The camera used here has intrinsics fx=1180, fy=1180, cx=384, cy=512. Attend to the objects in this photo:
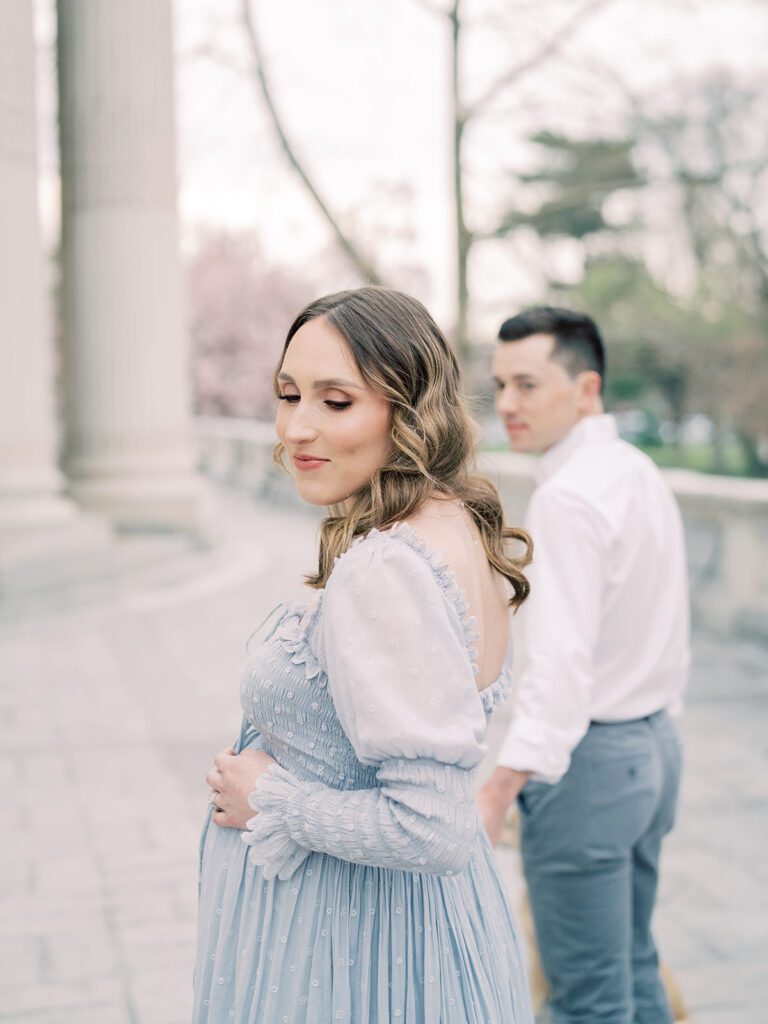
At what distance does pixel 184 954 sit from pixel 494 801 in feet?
5.88

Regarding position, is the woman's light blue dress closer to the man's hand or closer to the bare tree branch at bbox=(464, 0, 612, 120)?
the man's hand

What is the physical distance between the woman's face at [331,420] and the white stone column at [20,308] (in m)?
8.75

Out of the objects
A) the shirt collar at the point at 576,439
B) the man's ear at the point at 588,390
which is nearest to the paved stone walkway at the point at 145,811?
the shirt collar at the point at 576,439

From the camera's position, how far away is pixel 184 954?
3793mm

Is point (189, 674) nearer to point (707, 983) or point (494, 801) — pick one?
point (707, 983)

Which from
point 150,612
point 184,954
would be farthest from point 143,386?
point 184,954

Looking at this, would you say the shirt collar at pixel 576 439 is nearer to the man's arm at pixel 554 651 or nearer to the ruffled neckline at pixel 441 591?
the man's arm at pixel 554 651

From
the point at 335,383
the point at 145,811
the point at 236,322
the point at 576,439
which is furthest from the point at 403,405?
the point at 236,322

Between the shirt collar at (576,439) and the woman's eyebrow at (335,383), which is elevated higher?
the woman's eyebrow at (335,383)

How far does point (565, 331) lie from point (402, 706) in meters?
1.56

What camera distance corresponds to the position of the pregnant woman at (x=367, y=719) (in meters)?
1.64

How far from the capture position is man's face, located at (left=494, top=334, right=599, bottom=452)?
292 centimetres

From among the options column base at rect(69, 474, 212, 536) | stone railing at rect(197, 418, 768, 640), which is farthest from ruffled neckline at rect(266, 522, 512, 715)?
column base at rect(69, 474, 212, 536)

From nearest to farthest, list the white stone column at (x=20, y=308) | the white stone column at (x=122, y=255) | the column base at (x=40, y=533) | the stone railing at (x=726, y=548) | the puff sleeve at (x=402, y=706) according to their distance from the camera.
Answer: the puff sleeve at (x=402, y=706), the stone railing at (x=726, y=548), the column base at (x=40, y=533), the white stone column at (x=20, y=308), the white stone column at (x=122, y=255)
